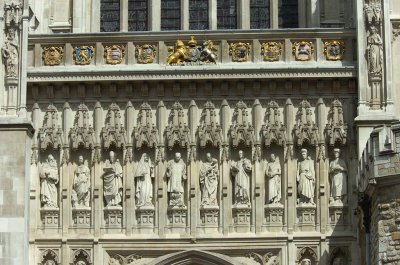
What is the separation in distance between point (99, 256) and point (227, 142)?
313 cm

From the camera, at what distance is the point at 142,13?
103 ft

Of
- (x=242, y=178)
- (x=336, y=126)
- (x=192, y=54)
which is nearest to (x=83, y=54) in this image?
(x=192, y=54)

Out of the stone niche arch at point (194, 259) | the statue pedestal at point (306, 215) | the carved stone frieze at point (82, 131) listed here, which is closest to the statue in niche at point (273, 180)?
the statue pedestal at point (306, 215)

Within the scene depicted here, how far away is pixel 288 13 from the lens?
31.2m

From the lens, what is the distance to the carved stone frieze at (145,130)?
28516 mm

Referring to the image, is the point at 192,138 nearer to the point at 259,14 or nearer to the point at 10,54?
the point at 10,54

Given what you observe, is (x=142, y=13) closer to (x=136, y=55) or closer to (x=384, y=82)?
(x=136, y=55)

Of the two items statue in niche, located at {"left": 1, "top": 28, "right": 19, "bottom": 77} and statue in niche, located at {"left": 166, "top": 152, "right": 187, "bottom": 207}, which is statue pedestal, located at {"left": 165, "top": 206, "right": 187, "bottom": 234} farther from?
statue in niche, located at {"left": 1, "top": 28, "right": 19, "bottom": 77}

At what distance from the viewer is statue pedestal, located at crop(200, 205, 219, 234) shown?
2825 cm

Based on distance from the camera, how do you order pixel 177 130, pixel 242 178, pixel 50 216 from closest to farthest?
pixel 242 178
pixel 50 216
pixel 177 130

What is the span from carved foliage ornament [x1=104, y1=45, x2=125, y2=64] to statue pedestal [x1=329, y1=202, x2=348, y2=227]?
4805 millimetres

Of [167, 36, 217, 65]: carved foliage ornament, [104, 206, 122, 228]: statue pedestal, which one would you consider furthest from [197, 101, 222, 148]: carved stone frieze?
[104, 206, 122, 228]: statue pedestal

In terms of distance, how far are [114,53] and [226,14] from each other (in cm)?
323

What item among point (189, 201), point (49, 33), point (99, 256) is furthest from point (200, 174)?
point (49, 33)
